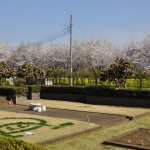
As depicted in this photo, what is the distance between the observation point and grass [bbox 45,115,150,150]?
1570 cm

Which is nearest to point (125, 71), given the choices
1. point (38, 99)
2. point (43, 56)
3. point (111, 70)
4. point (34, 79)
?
point (111, 70)

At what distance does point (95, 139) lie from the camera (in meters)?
17.4

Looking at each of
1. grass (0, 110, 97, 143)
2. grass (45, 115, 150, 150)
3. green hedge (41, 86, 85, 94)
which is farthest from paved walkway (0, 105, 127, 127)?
green hedge (41, 86, 85, 94)

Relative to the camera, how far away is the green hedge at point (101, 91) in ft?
101

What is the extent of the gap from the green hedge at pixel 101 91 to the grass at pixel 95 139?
344 inches

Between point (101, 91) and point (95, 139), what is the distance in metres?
16.4

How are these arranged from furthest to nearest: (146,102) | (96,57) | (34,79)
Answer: (96,57) < (34,79) < (146,102)

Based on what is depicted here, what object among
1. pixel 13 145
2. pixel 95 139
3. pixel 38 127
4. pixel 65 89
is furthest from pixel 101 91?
pixel 13 145

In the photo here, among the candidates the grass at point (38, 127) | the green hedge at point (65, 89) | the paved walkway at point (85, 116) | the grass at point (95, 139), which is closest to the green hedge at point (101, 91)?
the green hedge at point (65, 89)

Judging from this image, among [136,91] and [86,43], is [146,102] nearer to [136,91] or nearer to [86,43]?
[136,91]

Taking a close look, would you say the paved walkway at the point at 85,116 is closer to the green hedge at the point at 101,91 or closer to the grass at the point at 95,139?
the grass at the point at 95,139

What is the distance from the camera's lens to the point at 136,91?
3084cm

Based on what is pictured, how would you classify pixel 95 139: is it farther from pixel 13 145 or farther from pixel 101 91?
pixel 101 91

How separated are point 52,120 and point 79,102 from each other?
13.7 metres
